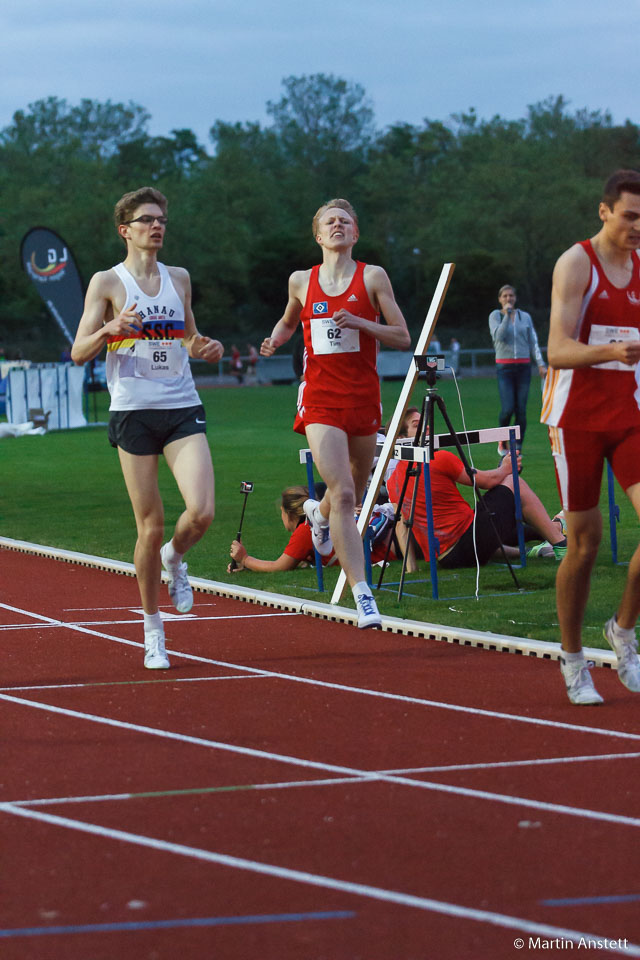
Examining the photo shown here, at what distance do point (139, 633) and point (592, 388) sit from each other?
333 centimetres

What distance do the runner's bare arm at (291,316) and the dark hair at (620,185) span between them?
253cm

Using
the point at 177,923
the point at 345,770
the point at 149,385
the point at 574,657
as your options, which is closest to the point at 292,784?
the point at 345,770

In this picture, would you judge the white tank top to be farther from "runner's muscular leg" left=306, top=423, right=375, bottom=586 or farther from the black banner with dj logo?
the black banner with dj logo

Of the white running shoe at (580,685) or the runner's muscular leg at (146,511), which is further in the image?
the runner's muscular leg at (146,511)

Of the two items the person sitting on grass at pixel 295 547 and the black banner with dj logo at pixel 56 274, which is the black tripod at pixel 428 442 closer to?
the person sitting on grass at pixel 295 547

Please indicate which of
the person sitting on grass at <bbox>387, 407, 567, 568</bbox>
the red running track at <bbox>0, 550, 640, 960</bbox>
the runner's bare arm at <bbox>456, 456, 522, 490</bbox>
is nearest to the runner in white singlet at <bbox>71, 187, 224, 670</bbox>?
the red running track at <bbox>0, 550, 640, 960</bbox>

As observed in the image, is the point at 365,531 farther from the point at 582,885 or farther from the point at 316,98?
the point at 316,98

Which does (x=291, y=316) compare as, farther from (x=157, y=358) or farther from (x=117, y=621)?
(x=117, y=621)

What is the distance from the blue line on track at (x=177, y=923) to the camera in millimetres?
3287

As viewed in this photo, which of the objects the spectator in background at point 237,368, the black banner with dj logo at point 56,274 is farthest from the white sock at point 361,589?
the spectator in background at point 237,368

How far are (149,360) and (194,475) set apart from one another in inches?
23.4

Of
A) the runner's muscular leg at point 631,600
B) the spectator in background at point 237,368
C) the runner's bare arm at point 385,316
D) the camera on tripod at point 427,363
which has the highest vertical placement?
the runner's bare arm at point 385,316

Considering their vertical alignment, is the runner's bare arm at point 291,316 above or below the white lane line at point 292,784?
above

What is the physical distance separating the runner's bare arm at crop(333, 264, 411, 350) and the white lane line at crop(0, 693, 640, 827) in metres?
2.59
